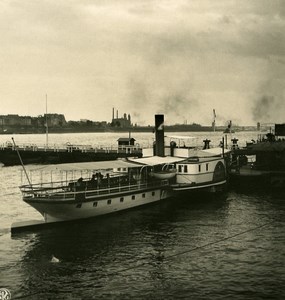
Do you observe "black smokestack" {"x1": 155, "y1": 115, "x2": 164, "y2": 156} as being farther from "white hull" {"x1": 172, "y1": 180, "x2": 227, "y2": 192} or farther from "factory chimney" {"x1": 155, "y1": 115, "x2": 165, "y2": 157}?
"white hull" {"x1": 172, "y1": 180, "x2": 227, "y2": 192}

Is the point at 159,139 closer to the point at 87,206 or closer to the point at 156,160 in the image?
the point at 156,160

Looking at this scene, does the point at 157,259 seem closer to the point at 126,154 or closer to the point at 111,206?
the point at 111,206

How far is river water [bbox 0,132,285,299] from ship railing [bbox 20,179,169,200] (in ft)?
7.38

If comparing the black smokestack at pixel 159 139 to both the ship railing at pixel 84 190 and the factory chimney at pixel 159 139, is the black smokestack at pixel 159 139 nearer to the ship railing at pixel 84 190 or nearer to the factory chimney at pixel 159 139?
the factory chimney at pixel 159 139

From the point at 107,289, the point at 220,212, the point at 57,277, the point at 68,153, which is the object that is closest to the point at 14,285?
the point at 57,277

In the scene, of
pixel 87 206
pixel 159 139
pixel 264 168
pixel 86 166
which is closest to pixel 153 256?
pixel 87 206

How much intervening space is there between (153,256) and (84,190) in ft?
38.3

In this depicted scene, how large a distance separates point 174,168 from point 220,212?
8.45 meters

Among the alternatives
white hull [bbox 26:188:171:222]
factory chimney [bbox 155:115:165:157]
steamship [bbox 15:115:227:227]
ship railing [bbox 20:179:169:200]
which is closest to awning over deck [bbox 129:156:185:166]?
steamship [bbox 15:115:227:227]

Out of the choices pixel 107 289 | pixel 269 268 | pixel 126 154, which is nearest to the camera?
pixel 107 289

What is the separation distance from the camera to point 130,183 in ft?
147

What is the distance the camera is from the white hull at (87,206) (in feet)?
120

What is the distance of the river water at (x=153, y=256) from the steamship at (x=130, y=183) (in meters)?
1.28

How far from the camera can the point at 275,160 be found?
6781 cm
